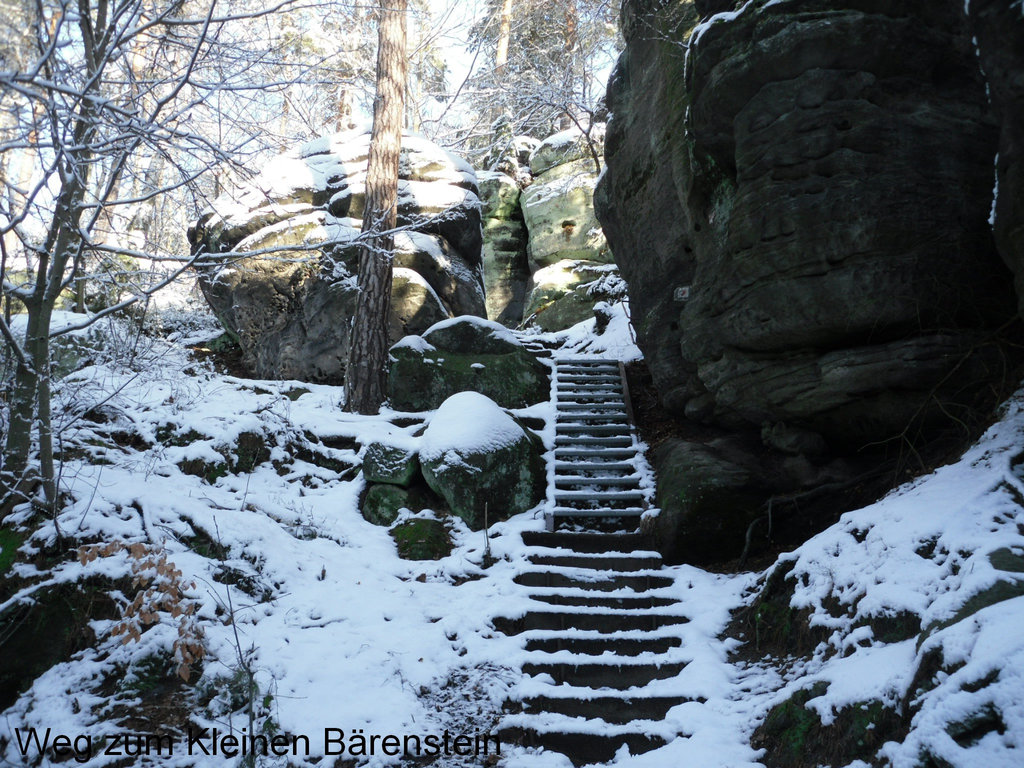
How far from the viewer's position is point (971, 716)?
241 centimetres

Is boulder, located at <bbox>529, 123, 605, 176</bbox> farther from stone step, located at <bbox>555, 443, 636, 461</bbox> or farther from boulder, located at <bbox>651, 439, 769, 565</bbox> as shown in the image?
boulder, located at <bbox>651, 439, 769, 565</bbox>

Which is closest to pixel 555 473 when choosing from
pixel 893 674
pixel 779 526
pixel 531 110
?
pixel 779 526

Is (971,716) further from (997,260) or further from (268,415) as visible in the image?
(268,415)

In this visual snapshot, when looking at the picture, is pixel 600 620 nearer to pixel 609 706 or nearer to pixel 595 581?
pixel 595 581

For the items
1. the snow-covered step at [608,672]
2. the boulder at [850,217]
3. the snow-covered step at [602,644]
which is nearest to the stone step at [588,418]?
the boulder at [850,217]

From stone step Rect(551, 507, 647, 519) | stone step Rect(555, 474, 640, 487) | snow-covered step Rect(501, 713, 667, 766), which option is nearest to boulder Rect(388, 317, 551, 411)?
stone step Rect(555, 474, 640, 487)

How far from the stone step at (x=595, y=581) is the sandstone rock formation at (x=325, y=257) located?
21.1 ft

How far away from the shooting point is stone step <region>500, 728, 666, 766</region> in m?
4.14

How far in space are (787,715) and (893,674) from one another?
2.64 feet

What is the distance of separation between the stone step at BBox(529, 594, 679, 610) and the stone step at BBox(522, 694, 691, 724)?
131cm

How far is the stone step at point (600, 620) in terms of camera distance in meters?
5.57

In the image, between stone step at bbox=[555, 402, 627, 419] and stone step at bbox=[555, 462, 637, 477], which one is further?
stone step at bbox=[555, 402, 627, 419]

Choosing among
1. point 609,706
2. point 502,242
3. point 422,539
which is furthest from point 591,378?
point 502,242

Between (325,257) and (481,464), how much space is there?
533 cm
